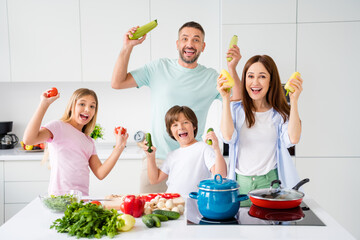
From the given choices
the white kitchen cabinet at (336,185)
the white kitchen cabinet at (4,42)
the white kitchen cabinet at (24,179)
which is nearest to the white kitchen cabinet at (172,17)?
the white kitchen cabinet at (336,185)

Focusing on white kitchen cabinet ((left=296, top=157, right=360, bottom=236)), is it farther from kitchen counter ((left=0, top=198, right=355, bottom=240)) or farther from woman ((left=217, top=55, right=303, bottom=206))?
kitchen counter ((left=0, top=198, right=355, bottom=240))

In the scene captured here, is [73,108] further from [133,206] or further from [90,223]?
[90,223]

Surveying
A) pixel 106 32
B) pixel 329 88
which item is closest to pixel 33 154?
pixel 106 32

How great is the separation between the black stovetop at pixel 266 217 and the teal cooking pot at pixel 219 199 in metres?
0.04

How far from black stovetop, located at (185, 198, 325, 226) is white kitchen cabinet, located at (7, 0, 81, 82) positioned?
2.66m

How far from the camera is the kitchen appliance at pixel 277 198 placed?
1.47 meters

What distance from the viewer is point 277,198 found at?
4.84 feet

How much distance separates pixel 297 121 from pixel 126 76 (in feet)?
4.10

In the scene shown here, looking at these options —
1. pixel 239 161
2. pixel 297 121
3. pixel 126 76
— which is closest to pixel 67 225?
pixel 239 161

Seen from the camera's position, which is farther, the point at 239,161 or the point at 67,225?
the point at 239,161

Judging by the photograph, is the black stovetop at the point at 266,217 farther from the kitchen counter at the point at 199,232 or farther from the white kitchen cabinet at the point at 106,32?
the white kitchen cabinet at the point at 106,32

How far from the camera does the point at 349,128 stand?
11.0 feet

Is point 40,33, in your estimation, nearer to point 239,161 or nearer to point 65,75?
point 65,75

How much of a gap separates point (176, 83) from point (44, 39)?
6.24ft
